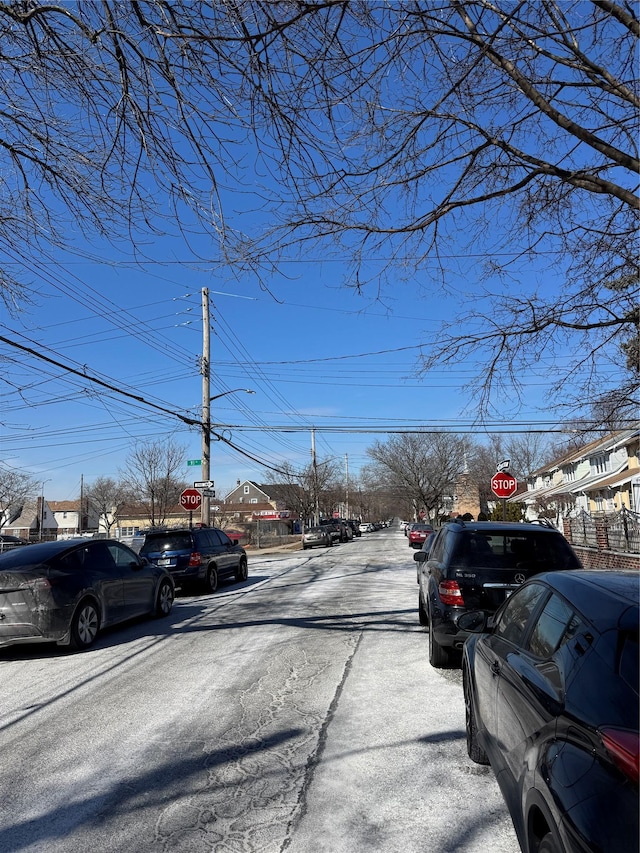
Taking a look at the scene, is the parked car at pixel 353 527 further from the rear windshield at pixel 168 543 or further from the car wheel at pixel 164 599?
the car wheel at pixel 164 599

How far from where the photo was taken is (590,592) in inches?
117

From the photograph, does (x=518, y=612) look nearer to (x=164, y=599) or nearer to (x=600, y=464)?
(x=164, y=599)

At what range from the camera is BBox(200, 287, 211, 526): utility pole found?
26.6m

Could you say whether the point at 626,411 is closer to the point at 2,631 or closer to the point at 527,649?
the point at 527,649

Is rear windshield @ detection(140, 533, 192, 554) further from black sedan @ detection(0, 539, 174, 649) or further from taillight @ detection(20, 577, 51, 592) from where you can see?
taillight @ detection(20, 577, 51, 592)

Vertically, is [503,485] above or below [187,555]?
above

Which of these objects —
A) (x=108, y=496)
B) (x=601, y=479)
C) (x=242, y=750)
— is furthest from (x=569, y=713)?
(x=108, y=496)

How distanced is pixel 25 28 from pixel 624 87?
6.23m

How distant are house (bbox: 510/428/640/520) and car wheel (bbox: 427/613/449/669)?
2060 cm

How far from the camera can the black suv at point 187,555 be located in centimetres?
1452

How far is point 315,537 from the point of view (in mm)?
41594

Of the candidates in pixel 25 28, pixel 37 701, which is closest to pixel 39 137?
pixel 25 28

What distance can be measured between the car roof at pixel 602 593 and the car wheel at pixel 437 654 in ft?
12.4

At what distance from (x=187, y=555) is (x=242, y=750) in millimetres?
10078
